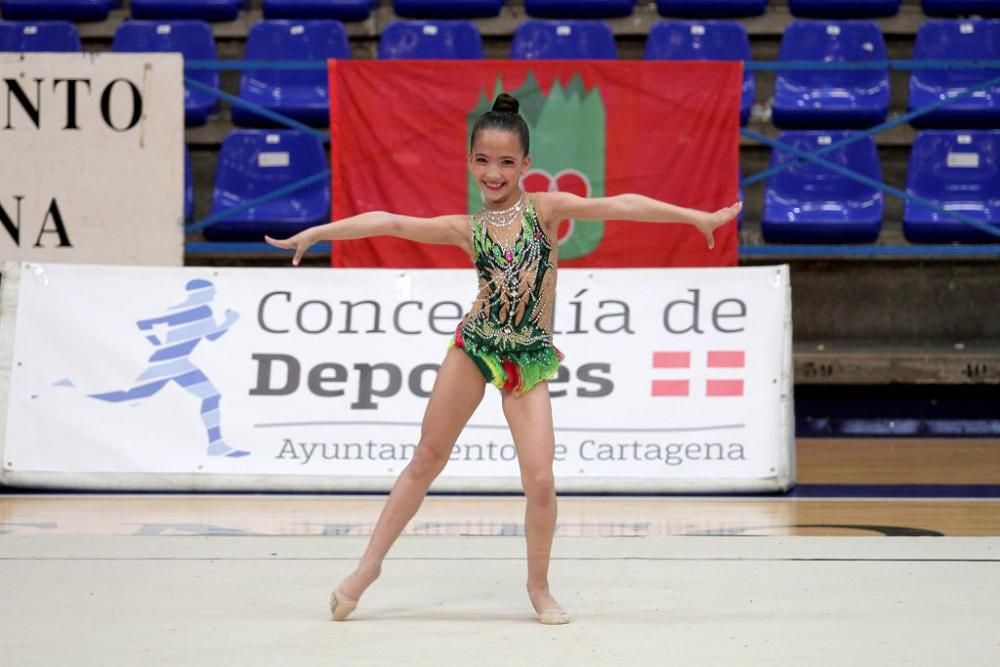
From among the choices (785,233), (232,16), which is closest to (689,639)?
(785,233)

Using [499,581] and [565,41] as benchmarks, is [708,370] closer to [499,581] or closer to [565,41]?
[499,581]

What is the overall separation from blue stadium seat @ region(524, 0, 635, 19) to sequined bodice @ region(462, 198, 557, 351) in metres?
5.42

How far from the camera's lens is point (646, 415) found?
561cm

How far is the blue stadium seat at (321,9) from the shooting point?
8.62 metres

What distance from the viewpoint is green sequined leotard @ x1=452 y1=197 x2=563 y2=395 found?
3471mm

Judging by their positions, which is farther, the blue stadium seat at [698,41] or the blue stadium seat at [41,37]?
the blue stadium seat at [41,37]

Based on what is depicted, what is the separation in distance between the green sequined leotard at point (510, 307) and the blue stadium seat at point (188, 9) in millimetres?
5810

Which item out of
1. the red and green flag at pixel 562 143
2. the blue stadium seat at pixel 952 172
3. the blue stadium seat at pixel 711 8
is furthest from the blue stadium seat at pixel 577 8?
the blue stadium seat at pixel 952 172

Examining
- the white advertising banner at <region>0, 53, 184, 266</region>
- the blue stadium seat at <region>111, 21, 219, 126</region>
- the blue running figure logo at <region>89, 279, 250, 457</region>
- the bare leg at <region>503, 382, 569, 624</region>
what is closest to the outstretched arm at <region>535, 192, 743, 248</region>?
the bare leg at <region>503, 382, 569, 624</region>

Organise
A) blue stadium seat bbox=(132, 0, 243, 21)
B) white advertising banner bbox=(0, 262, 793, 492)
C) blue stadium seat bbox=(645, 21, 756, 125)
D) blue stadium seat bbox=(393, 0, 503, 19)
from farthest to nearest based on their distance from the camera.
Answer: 1. blue stadium seat bbox=(132, 0, 243, 21)
2. blue stadium seat bbox=(393, 0, 503, 19)
3. blue stadium seat bbox=(645, 21, 756, 125)
4. white advertising banner bbox=(0, 262, 793, 492)

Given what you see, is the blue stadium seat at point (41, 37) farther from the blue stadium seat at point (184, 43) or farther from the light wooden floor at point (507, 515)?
the light wooden floor at point (507, 515)

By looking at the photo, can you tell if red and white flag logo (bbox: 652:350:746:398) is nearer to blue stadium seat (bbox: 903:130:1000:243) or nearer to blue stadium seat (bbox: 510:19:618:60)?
blue stadium seat (bbox: 903:130:1000:243)

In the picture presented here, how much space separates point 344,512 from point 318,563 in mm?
958

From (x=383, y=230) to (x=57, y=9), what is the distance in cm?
620
